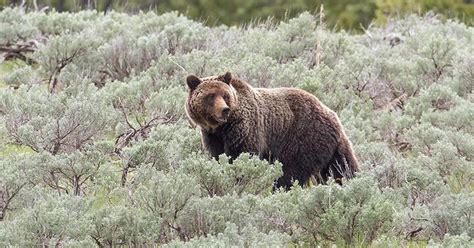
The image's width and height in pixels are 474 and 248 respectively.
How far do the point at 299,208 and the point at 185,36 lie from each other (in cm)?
569

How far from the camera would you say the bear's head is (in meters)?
7.44

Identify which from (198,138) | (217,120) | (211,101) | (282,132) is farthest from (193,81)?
(282,132)

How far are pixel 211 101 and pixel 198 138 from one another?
71 cm

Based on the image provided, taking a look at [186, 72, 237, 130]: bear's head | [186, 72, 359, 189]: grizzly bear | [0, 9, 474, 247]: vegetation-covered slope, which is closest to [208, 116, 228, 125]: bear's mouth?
[186, 72, 237, 130]: bear's head

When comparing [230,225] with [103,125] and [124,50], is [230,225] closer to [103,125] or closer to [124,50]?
[103,125]

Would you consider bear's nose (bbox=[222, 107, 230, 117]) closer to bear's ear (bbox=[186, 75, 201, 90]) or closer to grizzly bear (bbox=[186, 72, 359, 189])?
grizzly bear (bbox=[186, 72, 359, 189])

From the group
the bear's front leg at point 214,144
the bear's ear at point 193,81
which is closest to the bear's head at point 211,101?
the bear's ear at point 193,81

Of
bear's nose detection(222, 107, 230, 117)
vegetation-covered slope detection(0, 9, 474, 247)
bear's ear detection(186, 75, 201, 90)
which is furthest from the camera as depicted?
bear's ear detection(186, 75, 201, 90)

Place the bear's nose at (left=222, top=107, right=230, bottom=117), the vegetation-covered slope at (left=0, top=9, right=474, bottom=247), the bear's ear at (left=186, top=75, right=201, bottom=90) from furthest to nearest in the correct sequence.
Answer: the bear's ear at (left=186, top=75, right=201, bottom=90) → the bear's nose at (left=222, top=107, right=230, bottom=117) → the vegetation-covered slope at (left=0, top=9, right=474, bottom=247)

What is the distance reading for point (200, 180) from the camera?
6.81 m

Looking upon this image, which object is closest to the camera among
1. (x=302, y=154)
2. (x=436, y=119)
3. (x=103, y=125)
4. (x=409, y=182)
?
(x=409, y=182)

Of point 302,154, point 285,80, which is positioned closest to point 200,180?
point 302,154

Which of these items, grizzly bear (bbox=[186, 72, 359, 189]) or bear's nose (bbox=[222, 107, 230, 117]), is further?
grizzly bear (bbox=[186, 72, 359, 189])

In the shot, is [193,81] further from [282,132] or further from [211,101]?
[282,132]
